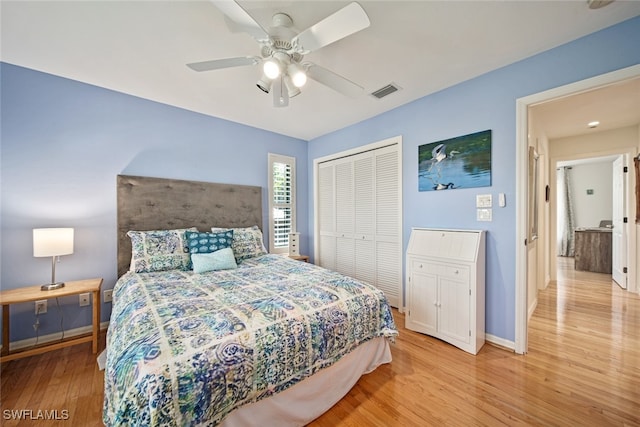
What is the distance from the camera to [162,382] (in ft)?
3.15

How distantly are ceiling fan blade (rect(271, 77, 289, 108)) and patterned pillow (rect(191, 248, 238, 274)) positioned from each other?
5.26ft

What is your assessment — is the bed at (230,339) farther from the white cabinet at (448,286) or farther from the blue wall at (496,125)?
the blue wall at (496,125)

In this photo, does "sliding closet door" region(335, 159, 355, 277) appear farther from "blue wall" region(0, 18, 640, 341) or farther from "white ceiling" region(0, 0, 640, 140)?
"white ceiling" region(0, 0, 640, 140)

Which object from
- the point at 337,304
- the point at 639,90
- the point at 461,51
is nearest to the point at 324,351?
the point at 337,304

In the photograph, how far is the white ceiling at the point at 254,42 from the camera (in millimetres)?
1595

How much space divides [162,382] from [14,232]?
2.54 m

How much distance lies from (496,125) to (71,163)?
4155mm

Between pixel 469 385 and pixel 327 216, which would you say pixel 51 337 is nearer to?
pixel 327 216

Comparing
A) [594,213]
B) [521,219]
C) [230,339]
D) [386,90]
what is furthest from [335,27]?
[594,213]

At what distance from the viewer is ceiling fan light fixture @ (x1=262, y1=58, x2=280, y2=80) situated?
1.64 meters

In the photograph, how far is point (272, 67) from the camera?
165cm

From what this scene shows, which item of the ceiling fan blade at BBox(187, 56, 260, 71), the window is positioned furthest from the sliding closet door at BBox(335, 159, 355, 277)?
the ceiling fan blade at BBox(187, 56, 260, 71)

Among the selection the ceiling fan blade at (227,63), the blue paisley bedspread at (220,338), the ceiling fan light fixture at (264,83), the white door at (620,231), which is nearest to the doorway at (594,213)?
the white door at (620,231)

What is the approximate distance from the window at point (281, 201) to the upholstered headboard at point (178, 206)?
10.7 inches
